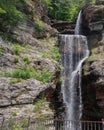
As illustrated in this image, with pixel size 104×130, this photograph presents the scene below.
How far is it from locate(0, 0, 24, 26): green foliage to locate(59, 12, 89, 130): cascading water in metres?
5.49

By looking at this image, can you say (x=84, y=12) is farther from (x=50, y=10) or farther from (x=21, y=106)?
(x=21, y=106)

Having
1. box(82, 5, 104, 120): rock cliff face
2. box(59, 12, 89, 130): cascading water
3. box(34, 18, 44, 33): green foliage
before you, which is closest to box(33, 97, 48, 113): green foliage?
box(59, 12, 89, 130): cascading water

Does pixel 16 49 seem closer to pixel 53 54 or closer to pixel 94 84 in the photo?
pixel 53 54

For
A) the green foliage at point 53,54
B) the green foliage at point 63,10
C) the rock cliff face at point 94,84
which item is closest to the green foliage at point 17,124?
the rock cliff face at point 94,84

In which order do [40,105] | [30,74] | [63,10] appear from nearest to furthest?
[40,105], [30,74], [63,10]

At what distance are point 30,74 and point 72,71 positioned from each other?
5.66 metres

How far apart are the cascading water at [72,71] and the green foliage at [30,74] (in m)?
2.96

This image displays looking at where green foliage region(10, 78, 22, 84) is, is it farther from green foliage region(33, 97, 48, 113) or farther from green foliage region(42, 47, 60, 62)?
green foliage region(42, 47, 60, 62)

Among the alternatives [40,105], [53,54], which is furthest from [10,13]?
[40,105]

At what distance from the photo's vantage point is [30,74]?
19.8 metres

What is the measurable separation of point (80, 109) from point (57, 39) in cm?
839

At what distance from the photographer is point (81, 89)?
2266 centimetres

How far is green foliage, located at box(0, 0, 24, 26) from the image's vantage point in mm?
22987

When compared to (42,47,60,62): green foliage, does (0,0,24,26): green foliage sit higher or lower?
higher
